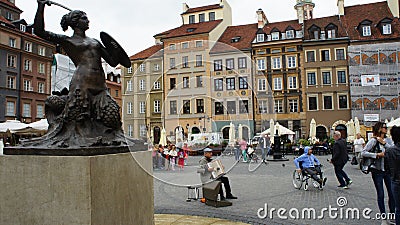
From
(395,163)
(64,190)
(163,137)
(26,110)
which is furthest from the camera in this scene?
(26,110)

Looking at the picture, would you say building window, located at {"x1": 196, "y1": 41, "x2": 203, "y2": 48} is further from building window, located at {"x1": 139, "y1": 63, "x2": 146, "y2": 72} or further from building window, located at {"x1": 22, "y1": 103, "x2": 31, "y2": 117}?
building window, located at {"x1": 22, "y1": 103, "x2": 31, "y2": 117}

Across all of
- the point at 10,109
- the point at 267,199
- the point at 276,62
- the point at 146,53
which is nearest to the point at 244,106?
the point at 146,53

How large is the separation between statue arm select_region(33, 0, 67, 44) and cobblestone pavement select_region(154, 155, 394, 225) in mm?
2004

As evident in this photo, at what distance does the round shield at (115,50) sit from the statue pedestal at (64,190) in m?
1.09

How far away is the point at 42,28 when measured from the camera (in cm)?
387

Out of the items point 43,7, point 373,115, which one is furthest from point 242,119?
point 373,115

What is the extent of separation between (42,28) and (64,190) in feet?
6.03

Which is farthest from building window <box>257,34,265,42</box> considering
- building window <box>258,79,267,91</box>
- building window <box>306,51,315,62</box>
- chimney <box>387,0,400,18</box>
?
building window <box>258,79,267,91</box>

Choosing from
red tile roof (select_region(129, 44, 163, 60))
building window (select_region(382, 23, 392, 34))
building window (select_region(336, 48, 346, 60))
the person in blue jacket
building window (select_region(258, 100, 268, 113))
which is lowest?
the person in blue jacket

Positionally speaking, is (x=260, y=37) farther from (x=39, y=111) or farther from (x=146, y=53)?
(x=146, y=53)

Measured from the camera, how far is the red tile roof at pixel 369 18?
36591 mm

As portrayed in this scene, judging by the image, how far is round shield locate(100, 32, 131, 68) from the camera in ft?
12.8

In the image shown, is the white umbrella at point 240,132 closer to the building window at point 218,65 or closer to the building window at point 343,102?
the building window at point 218,65

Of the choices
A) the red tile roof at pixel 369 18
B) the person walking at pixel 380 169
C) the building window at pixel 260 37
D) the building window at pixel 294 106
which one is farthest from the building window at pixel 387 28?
the person walking at pixel 380 169
